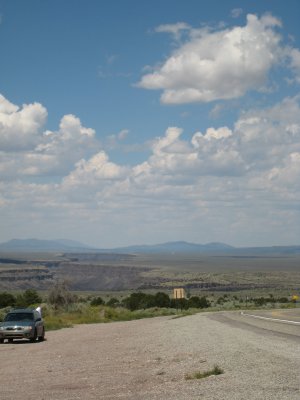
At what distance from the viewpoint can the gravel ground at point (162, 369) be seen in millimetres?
11820

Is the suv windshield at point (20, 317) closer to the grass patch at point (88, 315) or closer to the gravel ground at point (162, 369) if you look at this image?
the gravel ground at point (162, 369)

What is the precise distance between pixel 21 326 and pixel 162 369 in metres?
13.8

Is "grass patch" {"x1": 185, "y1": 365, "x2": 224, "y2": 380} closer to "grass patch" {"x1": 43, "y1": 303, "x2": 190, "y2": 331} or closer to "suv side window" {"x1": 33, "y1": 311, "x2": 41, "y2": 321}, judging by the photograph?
"suv side window" {"x1": 33, "y1": 311, "x2": 41, "y2": 321}

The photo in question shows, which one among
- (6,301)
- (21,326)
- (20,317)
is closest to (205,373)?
(21,326)

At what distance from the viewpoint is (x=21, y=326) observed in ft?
91.5

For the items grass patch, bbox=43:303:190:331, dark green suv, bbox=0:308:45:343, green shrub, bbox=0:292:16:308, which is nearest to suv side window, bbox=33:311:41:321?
dark green suv, bbox=0:308:45:343

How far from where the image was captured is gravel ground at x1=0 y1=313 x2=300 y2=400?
11820 mm

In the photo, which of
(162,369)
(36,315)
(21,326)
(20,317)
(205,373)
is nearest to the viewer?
(205,373)

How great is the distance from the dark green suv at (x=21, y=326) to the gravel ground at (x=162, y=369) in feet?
11.1

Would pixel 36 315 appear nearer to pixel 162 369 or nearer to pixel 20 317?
pixel 20 317

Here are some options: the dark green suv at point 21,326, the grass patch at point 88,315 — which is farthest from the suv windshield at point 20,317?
the grass patch at point 88,315

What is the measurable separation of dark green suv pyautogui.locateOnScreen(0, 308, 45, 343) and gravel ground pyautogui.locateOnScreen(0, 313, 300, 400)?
3.38 metres

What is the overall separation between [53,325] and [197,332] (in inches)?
713

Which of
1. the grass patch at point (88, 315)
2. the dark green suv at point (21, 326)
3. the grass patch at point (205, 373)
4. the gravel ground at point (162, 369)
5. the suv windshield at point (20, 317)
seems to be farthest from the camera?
the grass patch at point (88, 315)
